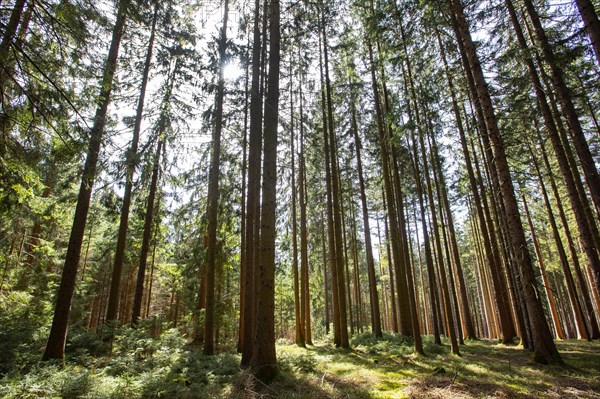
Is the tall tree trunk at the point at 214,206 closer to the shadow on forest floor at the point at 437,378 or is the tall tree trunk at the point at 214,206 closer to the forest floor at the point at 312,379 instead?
the forest floor at the point at 312,379

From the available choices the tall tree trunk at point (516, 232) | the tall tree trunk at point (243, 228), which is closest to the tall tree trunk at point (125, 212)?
the tall tree trunk at point (243, 228)

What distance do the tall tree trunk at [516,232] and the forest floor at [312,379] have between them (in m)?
0.59

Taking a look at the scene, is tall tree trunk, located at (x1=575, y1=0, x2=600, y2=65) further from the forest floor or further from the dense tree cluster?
the forest floor

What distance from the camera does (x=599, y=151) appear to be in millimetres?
16250

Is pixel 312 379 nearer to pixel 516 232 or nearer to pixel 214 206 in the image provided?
pixel 516 232

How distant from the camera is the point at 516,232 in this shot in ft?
27.1

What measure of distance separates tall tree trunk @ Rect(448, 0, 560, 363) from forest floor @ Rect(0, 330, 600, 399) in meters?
0.59

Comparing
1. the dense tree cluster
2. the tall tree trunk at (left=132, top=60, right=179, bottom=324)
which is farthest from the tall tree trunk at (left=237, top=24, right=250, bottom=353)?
the tall tree trunk at (left=132, top=60, right=179, bottom=324)

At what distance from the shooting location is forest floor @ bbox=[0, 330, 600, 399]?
18.1 ft

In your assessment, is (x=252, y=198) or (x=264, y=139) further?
(x=252, y=198)

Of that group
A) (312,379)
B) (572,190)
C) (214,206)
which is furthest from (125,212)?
(572,190)

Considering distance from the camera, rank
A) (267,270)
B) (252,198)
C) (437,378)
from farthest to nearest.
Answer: (252,198) < (267,270) < (437,378)

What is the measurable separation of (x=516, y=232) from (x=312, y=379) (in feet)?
22.6

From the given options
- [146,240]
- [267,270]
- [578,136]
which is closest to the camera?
[267,270]
